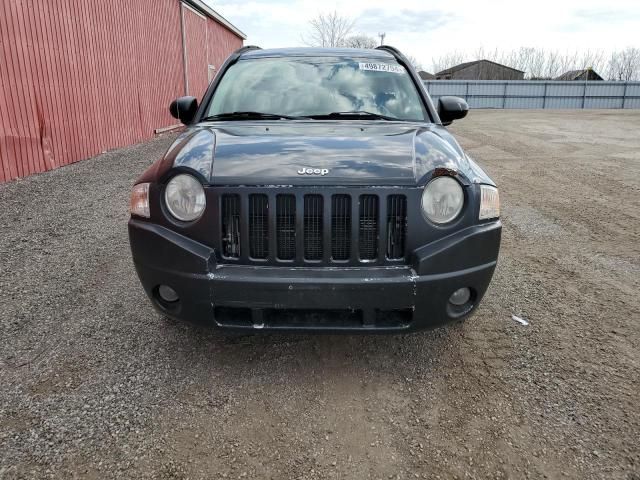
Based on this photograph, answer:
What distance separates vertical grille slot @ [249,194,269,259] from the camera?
7.73 feet

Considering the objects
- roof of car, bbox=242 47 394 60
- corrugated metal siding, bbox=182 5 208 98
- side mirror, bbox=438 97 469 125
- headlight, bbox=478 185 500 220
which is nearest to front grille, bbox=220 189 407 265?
headlight, bbox=478 185 500 220

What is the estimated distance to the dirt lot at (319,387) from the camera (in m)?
2.08

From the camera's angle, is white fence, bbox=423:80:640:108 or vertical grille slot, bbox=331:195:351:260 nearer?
vertical grille slot, bbox=331:195:351:260

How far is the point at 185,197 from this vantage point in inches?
96.4

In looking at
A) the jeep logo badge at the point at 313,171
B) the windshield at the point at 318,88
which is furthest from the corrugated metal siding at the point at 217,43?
the jeep logo badge at the point at 313,171

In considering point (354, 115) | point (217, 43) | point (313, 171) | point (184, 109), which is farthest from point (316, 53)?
point (217, 43)

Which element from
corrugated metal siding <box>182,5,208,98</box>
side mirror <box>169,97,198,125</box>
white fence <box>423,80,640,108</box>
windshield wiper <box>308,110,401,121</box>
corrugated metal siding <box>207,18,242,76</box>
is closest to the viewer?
windshield wiper <box>308,110,401,121</box>

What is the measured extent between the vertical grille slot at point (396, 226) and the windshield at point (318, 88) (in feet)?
4.15

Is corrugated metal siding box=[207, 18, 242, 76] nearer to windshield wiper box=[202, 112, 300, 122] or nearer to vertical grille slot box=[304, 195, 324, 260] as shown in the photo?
windshield wiper box=[202, 112, 300, 122]

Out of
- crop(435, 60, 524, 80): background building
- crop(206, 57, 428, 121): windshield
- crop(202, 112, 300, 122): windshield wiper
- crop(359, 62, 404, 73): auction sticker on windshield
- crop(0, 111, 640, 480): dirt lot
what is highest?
crop(435, 60, 524, 80): background building

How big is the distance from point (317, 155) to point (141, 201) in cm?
94

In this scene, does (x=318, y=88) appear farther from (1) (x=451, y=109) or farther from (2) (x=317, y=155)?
(2) (x=317, y=155)

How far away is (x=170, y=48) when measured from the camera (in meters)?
15.6

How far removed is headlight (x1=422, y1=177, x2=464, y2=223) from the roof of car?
2061 mm
